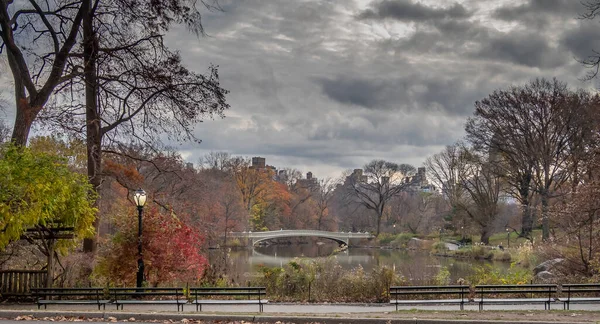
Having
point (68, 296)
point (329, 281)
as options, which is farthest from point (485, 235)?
point (68, 296)

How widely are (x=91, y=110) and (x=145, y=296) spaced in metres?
7.51

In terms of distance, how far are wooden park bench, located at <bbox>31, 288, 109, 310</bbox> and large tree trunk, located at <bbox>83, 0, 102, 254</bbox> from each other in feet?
12.2

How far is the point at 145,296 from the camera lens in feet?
55.6

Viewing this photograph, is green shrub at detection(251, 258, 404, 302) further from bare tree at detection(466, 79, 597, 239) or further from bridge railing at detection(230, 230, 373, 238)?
bridge railing at detection(230, 230, 373, 238)

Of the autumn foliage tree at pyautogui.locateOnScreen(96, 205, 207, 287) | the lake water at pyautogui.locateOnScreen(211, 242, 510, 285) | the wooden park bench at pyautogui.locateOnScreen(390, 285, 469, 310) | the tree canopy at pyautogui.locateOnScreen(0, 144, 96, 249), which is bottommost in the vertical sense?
the lake water at pyautogui.locateOnScreen(211, 242, 510, 285)

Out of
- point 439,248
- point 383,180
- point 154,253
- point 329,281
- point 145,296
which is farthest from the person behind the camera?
point 383,180

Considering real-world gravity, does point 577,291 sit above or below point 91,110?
below

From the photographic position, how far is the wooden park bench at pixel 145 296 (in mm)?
14922

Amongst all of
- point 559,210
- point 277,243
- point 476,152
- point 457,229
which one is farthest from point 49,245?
point 277,243

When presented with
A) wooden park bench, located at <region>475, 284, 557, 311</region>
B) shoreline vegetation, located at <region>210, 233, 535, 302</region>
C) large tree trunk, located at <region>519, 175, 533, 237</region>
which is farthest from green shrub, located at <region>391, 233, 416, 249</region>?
wooden park bench, located at <region>475, 284, 557, 311</region>

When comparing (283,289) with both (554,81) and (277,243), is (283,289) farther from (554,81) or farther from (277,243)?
(277,243)

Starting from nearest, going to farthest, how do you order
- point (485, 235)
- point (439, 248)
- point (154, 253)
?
point (154, 253) < point (485, 235) < point (439, 248)

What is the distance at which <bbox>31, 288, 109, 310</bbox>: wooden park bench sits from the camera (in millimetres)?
15086

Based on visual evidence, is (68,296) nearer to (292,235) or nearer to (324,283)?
(324,283)
